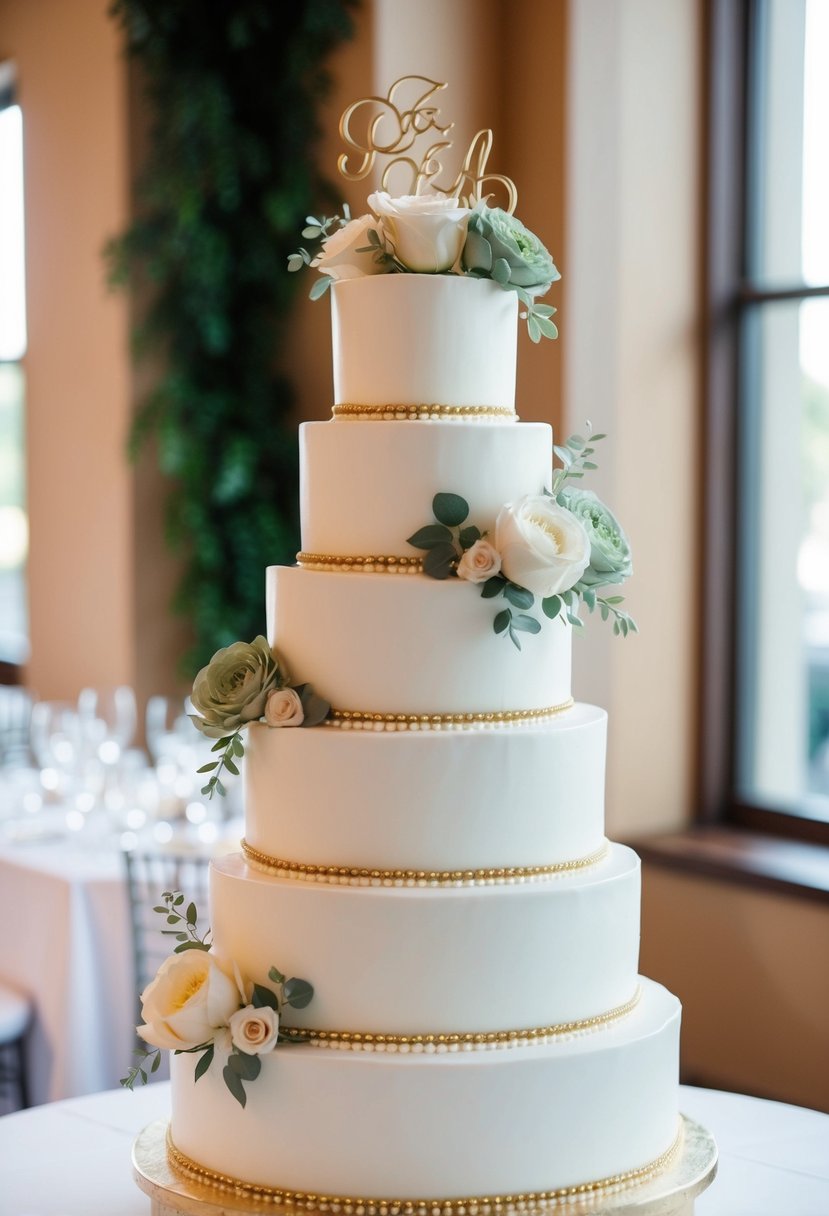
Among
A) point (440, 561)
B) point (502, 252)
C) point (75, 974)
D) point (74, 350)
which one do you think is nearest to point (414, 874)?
point (440, 561)

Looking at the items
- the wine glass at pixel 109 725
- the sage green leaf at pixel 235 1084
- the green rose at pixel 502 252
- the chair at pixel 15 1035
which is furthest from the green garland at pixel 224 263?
the sage green leaf at pixel 235 1084

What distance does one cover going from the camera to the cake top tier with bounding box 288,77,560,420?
6.62 feet

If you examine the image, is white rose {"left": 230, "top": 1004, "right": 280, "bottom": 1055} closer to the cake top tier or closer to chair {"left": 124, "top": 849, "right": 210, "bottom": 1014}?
the cake top tier

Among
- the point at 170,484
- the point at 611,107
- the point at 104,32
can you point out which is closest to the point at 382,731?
the point at 611,107

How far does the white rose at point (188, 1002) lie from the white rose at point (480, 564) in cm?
60

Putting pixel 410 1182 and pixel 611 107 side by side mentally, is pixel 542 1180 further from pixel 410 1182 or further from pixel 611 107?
pixel 611 107

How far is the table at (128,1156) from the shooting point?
2.05m

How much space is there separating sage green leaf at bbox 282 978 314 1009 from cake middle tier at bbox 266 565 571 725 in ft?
1.18

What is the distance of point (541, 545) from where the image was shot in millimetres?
1915

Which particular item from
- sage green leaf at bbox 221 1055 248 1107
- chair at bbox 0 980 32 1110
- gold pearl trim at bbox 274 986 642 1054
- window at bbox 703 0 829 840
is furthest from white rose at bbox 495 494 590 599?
window at bbox 703 0 829 840

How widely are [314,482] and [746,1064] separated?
2.96 meters

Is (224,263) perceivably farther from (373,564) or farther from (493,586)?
(493,586)

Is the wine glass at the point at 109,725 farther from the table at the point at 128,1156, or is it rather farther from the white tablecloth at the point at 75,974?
the table at the point at 128,1156

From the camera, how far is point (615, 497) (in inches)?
186
